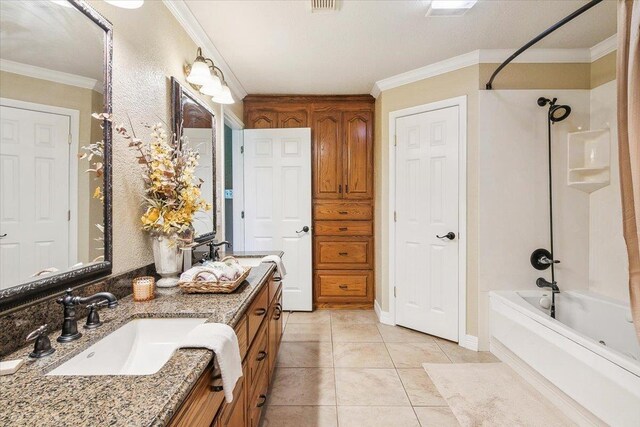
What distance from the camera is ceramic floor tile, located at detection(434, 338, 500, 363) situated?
2436 mm

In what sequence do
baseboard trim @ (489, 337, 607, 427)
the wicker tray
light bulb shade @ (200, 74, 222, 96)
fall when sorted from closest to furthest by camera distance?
the wicker tray, baseboard trim @ (489, 337, 607, 427), light bulb shade @ (200, 74, 222, 96)

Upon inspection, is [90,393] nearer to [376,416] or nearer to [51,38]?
[51,38]

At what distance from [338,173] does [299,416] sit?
2.45 m

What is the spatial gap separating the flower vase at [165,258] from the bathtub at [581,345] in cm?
218

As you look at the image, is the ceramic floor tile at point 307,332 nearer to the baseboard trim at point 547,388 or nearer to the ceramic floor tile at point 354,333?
the ceramic floor tile at point 354,333

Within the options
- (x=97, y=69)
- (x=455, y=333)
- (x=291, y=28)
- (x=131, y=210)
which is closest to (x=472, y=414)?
(x=455, y=333)

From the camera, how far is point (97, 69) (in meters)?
1.17

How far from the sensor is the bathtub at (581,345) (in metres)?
1.45

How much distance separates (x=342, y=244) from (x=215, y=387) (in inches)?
108

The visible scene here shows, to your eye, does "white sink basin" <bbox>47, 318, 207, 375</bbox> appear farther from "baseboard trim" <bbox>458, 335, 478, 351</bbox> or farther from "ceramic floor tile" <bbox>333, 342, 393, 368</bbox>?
"baseboard trim" <bbox>458, 335, 478, 351</bbox>

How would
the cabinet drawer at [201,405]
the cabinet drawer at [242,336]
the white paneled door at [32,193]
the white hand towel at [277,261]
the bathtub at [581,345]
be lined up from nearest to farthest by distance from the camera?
the cabinet drawer at [201,405] < the white paneled door at [32,193] < the cabinet drawer at [242,336] < the bathtub at [581,345] < the white hand towel at [277,261]

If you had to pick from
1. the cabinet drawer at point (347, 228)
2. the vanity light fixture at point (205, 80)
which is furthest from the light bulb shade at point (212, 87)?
the cabinet drawer at point (347, 228)

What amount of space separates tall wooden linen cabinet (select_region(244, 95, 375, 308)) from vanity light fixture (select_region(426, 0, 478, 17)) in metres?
1.57

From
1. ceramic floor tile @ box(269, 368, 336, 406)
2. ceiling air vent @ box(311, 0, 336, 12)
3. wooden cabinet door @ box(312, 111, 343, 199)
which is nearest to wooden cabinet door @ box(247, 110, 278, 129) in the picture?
wooden cabinet door @ box(312, 111, 343, 199)
